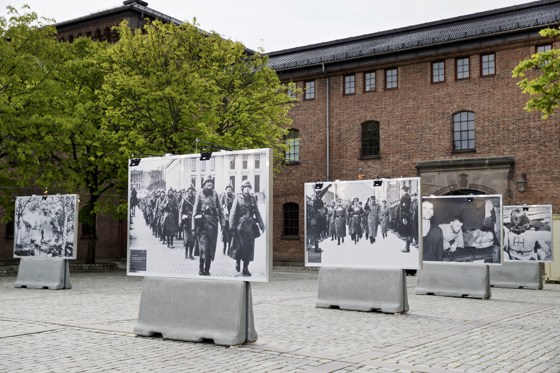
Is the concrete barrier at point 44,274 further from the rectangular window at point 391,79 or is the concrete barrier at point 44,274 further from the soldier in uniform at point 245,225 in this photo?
the rectangular window at point 391,79

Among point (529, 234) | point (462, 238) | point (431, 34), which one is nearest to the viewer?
point (462, 238)

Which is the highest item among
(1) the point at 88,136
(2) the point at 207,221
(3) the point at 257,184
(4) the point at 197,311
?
(1) the point at 88,136

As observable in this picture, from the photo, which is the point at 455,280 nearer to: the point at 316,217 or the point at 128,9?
the point at 316,217

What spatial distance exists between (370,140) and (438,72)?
4.61 m

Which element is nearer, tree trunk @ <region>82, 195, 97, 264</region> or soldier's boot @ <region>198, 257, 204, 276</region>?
soldier's boot @ <region>198, 257, 204, 276</region>

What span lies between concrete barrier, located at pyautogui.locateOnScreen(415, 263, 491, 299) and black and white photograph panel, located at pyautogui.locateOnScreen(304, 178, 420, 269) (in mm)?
3724

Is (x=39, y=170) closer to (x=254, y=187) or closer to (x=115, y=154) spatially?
(x=115, y=154)

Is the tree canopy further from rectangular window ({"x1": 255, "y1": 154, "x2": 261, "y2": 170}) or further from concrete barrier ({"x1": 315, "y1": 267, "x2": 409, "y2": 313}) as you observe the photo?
rectangular window ({"x1": 255, "y1": 154, "x2": 261, "y2": 170})

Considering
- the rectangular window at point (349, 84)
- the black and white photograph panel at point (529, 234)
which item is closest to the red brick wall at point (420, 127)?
the rectangular window at point (349, 84)

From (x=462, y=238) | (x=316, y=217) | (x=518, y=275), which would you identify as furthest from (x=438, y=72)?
(x=316, y=217)

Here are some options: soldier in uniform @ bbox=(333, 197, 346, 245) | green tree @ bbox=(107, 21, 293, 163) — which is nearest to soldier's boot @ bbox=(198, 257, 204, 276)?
soldier in uniform @ bbox=(333, 197, 346, 245)

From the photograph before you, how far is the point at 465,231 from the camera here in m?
17.5

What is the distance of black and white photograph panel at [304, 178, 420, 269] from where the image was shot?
1386 cm

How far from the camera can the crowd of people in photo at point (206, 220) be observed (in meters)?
9.42
